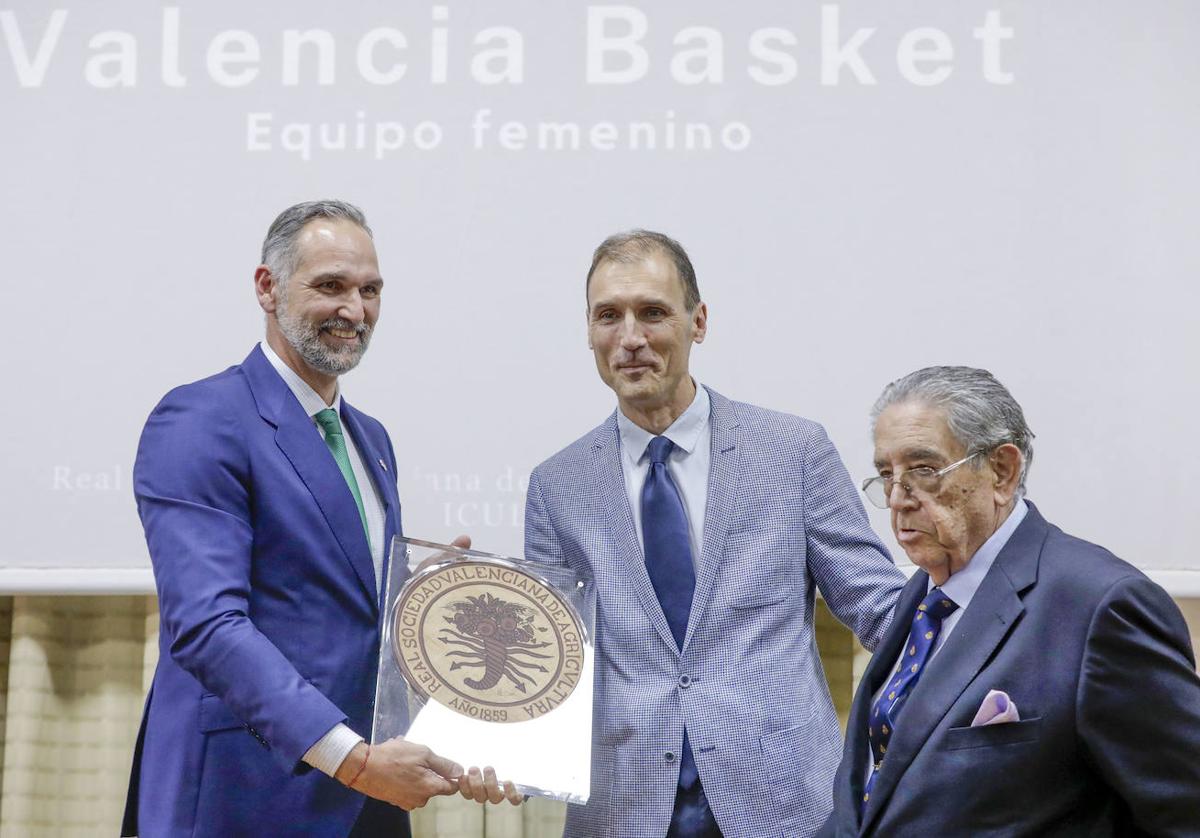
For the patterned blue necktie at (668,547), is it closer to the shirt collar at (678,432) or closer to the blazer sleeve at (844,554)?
the shirt collar at (678,432)

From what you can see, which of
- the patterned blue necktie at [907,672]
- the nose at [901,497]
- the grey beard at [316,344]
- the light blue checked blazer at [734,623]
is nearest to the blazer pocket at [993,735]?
the patterned blue necktie at [907,672]

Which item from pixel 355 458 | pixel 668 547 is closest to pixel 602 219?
pixel 355 458

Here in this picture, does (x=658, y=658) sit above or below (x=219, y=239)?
below

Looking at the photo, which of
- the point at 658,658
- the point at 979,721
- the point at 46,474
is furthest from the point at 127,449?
the point at 979,721

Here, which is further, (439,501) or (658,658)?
(439,501)

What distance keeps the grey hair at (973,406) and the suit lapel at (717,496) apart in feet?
1.53

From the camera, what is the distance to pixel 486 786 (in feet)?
6.35

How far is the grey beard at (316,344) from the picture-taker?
2.20 m

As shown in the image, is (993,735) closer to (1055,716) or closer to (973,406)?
(1055,716)

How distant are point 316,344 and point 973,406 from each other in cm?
109

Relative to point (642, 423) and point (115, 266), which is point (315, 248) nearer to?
point (642, 423)

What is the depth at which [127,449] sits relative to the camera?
122 inches

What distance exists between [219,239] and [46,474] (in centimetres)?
69

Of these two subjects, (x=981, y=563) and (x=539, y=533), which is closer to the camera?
(x=981, y=563)
